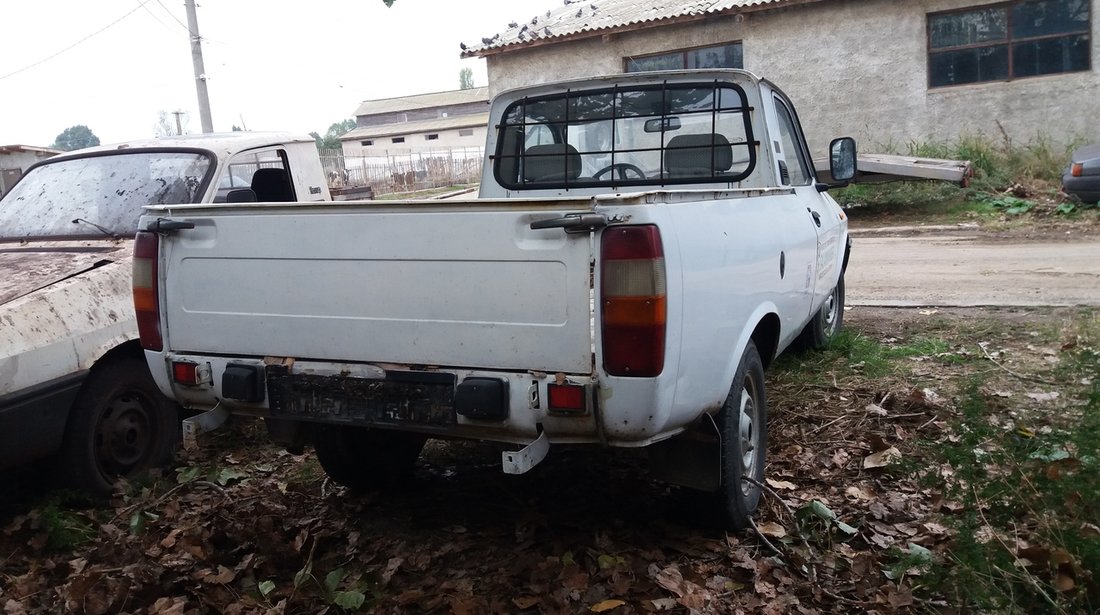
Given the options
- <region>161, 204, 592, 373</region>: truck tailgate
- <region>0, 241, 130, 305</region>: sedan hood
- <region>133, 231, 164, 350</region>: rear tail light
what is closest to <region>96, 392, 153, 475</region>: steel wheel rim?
<region>0, 241, 130, 305</region>: sedan hood

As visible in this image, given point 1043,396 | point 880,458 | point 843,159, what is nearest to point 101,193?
point 843,159

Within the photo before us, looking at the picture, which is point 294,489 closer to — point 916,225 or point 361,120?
Answer: point 916,225

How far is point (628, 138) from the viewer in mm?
4926

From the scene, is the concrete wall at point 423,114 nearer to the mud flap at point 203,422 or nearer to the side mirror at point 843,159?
the side mirror at point 843,159

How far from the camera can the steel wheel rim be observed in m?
4.39

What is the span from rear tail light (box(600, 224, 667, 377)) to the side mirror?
315 centimetres

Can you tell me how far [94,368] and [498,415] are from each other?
2.44 metres

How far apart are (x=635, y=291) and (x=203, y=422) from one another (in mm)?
1851

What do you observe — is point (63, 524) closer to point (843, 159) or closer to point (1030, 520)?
point (1030, 520)

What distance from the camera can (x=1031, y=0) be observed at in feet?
51.4

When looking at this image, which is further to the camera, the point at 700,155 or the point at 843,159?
the point at 843,159

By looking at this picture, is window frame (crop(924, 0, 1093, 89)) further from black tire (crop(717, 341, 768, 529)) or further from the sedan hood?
the sedan hood

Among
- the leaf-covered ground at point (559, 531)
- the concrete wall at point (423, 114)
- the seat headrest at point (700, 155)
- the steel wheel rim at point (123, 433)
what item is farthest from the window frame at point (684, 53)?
the concrete wall at point (423, 114)

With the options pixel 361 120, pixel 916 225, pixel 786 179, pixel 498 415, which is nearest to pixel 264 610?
pixel 498 415
